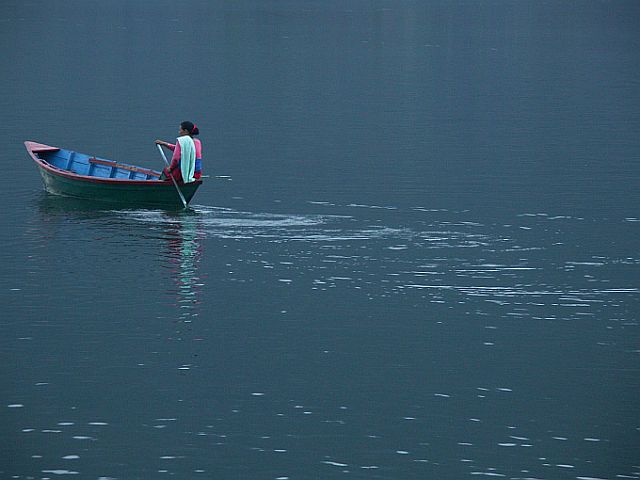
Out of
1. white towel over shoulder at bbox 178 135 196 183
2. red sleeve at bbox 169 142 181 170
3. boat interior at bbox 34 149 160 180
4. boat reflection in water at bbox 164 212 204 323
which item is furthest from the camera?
boat interior at bbox 34 149 160 180

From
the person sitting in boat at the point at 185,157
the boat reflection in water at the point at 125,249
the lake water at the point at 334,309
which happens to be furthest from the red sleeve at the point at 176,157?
the lake water at the point at 334,309

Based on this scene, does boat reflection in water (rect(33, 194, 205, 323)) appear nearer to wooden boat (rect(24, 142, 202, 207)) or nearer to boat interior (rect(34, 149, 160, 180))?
wooden boat (rect(24, 142, 202, 207))

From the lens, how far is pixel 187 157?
4697 cm

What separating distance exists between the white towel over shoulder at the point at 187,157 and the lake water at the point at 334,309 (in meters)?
1.50

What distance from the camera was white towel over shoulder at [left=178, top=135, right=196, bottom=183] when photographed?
46.8m

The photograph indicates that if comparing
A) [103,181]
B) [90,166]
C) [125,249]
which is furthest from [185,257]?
[90,166]

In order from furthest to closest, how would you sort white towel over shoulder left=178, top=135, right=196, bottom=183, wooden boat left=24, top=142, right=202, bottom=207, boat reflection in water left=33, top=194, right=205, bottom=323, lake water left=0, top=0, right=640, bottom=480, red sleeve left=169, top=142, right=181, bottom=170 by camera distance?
wooden boat left=24, top=142, right=202, bottom=207, red sleeve left=169, top=142, right=181, bottom=170, white towel over shoulder left=178, top=135, right=196, bottom=183, boat reflection in water left=33, top=194, right=205, bottom=323, lake water left=0, top=0, right=640, bottom=480

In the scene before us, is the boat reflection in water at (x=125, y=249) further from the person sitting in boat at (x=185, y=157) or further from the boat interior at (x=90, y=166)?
the boat interior at (x=90, y=166)

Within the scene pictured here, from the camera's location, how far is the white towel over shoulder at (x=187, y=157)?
4675cm

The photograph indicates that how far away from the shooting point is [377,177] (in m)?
57.5

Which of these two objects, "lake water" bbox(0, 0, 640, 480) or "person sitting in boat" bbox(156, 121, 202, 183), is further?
"person sitting in boat" bbox(156, 121, 202, 183)

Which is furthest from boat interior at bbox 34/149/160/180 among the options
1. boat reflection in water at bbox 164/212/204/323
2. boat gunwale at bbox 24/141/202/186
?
boat reflection in water at bbox 164/212/204/323

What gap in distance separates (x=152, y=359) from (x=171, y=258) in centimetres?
1014

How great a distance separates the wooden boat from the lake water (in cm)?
70
